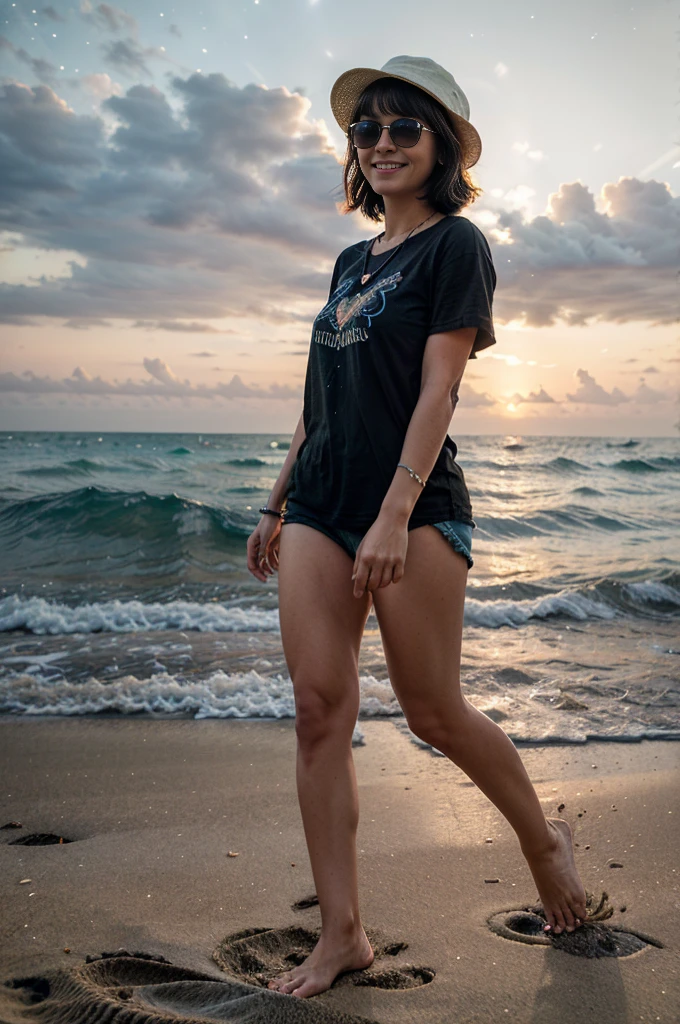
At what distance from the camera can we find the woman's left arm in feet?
6.14

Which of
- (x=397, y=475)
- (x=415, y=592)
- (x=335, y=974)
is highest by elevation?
(x=397, y=475)

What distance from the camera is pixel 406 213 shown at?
220 centimetres

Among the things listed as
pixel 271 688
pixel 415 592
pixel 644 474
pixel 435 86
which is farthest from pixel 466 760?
pixel 644 474

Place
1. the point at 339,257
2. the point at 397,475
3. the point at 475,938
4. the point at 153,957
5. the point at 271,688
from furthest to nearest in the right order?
the point at 271,688 < the point at 339,257 < the point at 475,938 < the point at 153,957 < the point at 397,475

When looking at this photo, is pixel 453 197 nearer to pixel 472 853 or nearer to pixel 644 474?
pixel 472 853

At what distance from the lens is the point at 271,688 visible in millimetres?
4961

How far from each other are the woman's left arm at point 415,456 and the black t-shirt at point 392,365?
51 mm

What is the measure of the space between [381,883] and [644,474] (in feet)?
90.4

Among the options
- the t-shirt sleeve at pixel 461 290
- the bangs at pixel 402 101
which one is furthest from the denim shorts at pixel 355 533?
the bangs at pixel 402 101

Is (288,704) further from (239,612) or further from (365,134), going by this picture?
(365,134)

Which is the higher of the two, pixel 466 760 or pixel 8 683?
pixel 466 760

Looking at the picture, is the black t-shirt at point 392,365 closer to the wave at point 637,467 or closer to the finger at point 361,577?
the finger at point 361,577

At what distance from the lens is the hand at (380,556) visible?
1.86 metres

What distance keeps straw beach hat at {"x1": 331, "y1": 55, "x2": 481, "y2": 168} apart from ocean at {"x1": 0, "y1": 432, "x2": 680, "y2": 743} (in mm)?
2884
